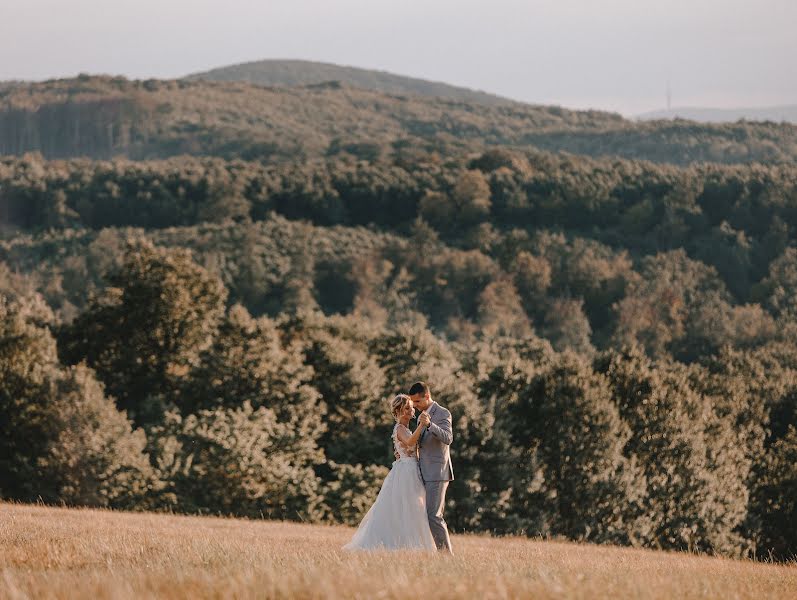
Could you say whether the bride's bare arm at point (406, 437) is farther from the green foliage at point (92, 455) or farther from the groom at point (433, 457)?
the green foliage at point (92, 455)

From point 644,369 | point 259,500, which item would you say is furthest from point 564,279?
point 259,500

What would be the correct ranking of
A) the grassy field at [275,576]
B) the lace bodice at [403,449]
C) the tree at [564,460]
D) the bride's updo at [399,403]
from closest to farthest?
the grassy field at [275,576] → the bride's updo at [399,403] → the lace bodice at [403,449] → the tree at [564,460]

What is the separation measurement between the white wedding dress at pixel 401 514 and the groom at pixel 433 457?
153 mm

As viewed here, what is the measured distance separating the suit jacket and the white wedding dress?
22cm

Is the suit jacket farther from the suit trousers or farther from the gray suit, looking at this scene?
the suit trousers

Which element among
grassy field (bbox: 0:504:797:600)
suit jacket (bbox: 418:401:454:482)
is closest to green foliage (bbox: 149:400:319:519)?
grassy field (bbox: 0:504:797:600)

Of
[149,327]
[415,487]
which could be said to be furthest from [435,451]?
[149,327]

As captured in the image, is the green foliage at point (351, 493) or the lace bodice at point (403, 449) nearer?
the lace bodice at point (403, 449)

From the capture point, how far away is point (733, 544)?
4912 cm

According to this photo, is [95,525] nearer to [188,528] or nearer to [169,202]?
[188,528]

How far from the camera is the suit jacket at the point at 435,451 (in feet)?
54.2

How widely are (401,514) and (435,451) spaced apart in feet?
3.76

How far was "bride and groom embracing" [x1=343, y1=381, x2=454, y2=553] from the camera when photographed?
653 inches

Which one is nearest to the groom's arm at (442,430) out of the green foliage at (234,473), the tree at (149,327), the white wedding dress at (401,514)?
the white wedding dress at (401,514)
